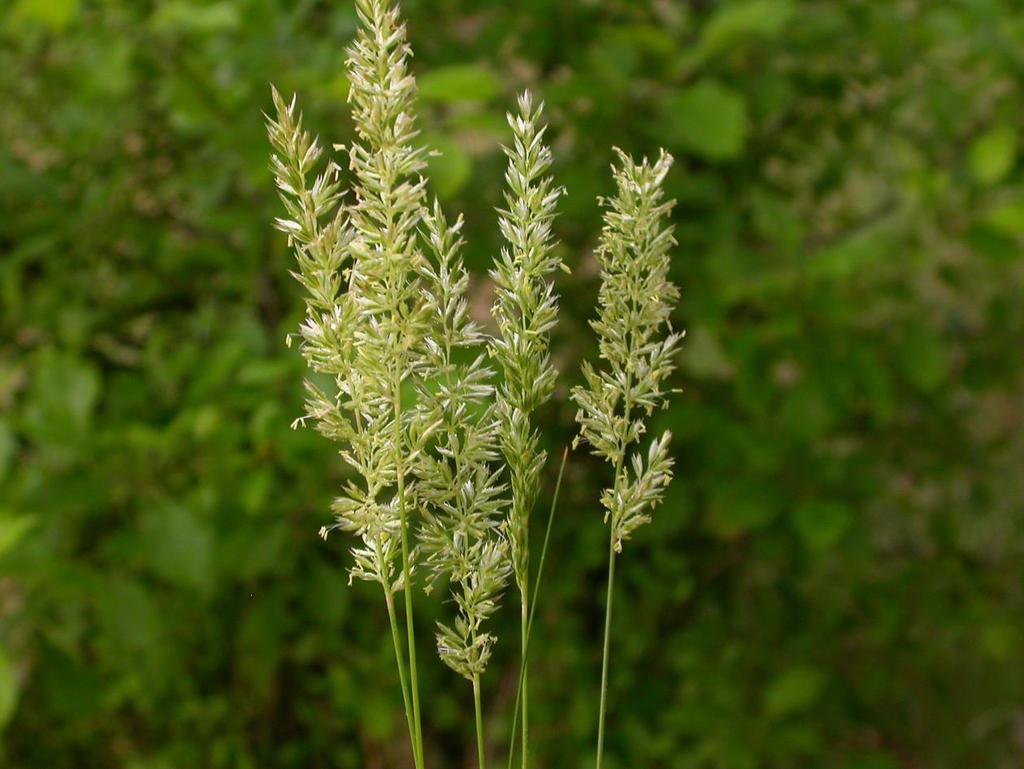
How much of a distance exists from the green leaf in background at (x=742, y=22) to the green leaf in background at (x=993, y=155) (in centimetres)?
28

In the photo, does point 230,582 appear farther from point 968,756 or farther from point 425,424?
point 968,756

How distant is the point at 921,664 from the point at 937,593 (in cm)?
28

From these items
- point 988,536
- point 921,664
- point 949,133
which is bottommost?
point 921,664

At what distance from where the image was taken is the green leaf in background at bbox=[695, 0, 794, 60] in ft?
4.51

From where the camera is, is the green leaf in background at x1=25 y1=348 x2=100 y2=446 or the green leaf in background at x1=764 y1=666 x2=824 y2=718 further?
the green leaf in background at x1=764 y1=666 x2=824 y2=718

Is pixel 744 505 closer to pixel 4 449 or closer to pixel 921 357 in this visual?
pixel 921 357

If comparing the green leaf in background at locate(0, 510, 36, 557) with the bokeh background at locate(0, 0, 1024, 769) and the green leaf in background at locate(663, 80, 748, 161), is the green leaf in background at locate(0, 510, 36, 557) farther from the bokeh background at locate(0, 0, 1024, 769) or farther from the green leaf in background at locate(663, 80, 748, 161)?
the green leaf in background at locate(663, 80, 748, 161)

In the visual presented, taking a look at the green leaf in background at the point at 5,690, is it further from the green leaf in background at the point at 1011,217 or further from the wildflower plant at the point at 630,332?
the green leaf in background at the point at 1011,217

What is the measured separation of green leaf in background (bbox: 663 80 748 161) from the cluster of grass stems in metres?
0.93

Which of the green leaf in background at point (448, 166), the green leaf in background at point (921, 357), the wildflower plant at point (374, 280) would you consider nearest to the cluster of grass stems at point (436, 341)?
the wildflower plant at point (374, 280)

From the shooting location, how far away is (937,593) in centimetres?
212

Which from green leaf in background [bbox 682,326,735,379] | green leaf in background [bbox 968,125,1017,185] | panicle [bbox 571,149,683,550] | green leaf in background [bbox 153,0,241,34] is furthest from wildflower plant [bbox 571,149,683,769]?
green leaf in background [bbox 682,326,735,379]

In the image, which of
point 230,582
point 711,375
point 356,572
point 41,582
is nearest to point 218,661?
point 230,582

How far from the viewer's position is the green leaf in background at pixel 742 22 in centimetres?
138
